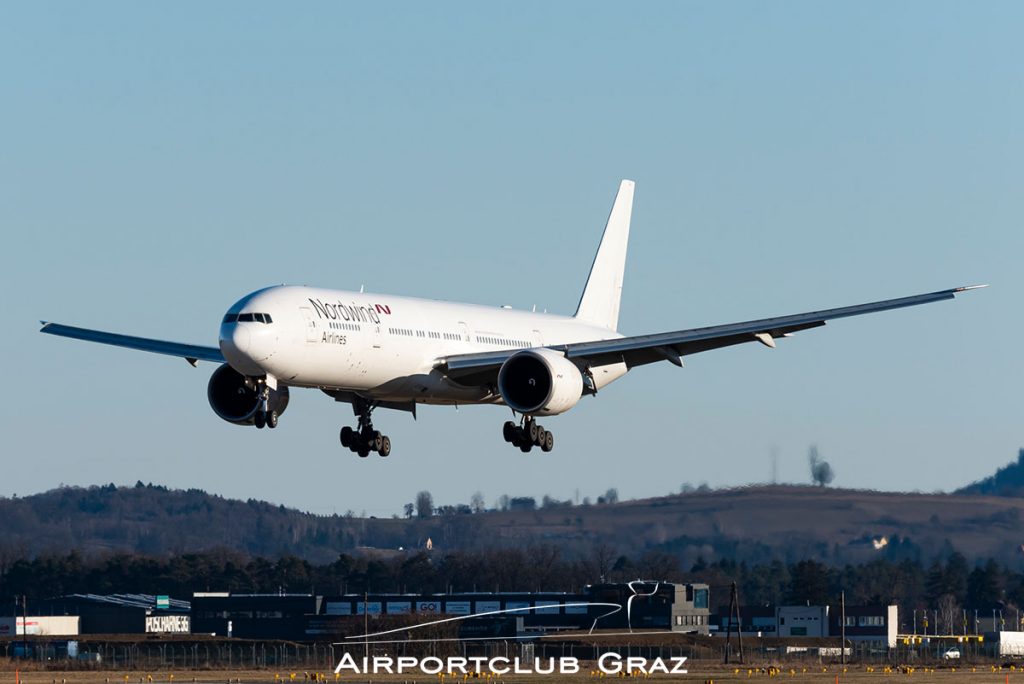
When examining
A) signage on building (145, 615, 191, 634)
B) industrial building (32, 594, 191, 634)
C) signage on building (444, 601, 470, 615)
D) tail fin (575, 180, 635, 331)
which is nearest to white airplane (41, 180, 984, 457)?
tail fin (575, 180, 635, 331)

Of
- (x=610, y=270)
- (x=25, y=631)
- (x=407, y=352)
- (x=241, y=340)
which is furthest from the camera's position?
(x=25, y=631)

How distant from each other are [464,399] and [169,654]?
120 ft

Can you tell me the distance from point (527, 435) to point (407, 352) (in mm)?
6433

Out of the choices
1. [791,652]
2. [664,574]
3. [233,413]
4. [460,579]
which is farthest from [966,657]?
[233,413]

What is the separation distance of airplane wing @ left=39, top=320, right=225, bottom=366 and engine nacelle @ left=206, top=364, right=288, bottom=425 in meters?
0.54

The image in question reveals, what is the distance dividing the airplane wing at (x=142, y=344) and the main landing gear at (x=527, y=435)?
9.86 metres

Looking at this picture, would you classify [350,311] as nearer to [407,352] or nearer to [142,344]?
[407,352]

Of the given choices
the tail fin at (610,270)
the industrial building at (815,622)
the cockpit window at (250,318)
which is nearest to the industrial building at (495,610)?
the industrial building at (815,622)

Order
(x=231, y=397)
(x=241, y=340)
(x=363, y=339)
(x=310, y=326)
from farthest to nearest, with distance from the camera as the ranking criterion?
(x=231, y=397) → (x=363, y=339) → (x=310, y=326) → (x=241, y=340)

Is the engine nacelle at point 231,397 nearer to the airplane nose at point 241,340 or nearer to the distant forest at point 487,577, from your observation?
the airplane nose at point 241,340

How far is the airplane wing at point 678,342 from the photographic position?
181 ft

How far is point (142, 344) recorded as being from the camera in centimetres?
5894

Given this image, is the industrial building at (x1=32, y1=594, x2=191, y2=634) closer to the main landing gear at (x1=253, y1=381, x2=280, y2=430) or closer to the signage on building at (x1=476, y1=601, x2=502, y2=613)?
the signage on building at (x1=476, y1=601, x2=502, y2=613)

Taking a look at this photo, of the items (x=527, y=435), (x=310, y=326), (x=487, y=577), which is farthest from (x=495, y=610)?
(x=310, y=326)
